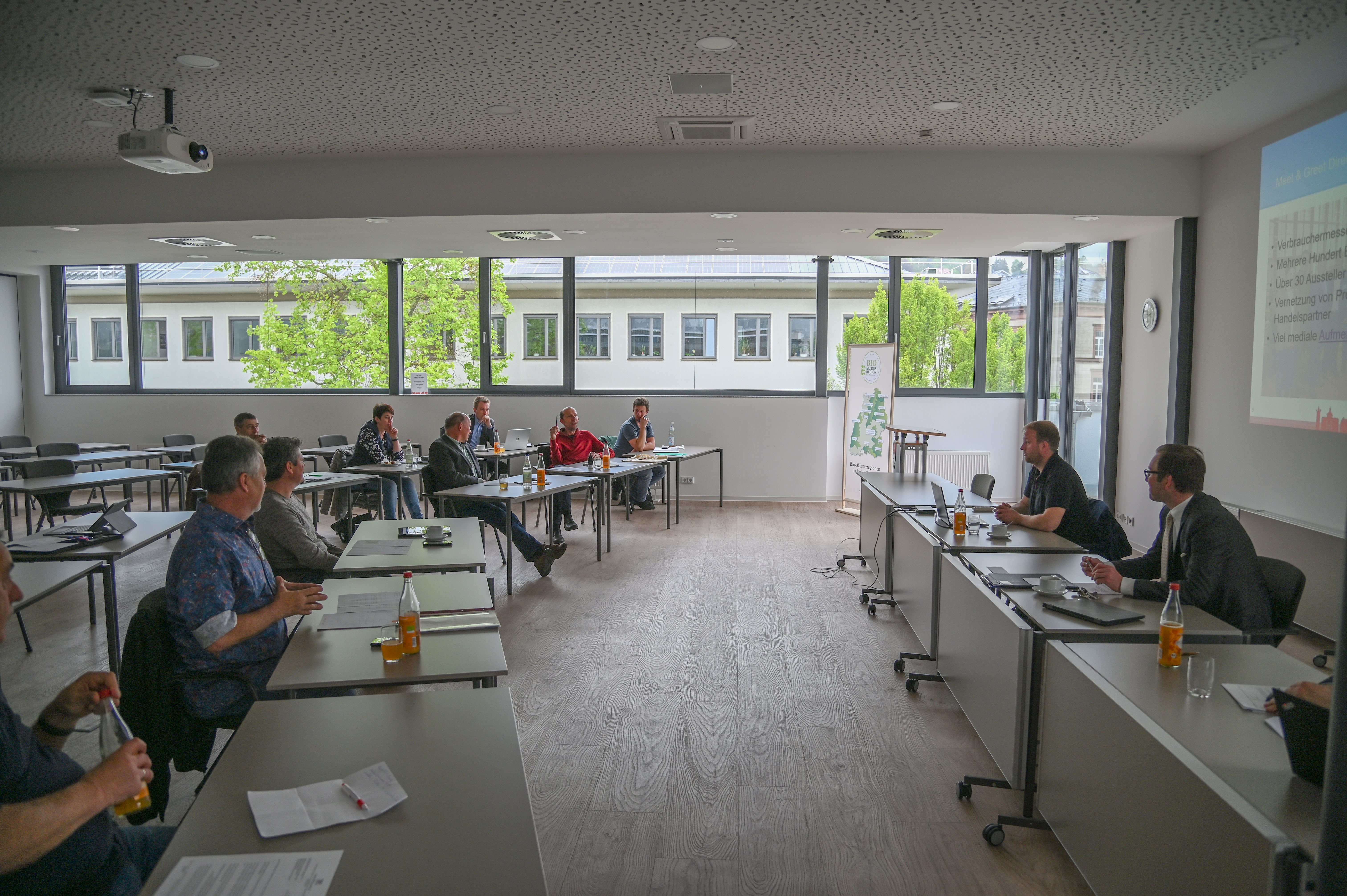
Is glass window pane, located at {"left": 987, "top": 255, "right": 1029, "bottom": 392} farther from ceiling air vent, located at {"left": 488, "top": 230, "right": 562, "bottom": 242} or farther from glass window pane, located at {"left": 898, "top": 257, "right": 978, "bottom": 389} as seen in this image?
ceiling air vent, located at {"left": 488, "top": 230, "right": 562, "bottom": 242}

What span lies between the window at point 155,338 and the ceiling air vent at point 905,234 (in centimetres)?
961

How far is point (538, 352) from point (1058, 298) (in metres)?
6.36

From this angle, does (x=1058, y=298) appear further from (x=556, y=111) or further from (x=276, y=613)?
(x=276, y=613)

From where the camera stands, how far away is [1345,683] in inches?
49.3

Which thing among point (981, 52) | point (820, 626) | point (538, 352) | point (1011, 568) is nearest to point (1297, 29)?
point (981, 52)

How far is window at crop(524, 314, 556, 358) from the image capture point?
11141 millimetres

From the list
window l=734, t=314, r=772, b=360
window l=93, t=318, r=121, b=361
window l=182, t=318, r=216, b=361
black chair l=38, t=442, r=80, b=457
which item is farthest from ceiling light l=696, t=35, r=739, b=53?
window l=93, t=318, r=121, b=361

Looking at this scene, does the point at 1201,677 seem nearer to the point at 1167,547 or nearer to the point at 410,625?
the point at 1167,547

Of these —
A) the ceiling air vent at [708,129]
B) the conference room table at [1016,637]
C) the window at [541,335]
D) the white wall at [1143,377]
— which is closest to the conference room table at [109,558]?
the conference room table at [1016,637]

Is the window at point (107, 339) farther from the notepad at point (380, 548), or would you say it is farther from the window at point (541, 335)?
the notepad at point (380, 548)

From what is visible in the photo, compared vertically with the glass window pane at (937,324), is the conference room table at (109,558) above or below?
below

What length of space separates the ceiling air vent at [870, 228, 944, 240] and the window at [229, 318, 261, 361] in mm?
8415

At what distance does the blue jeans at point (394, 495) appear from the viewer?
26.0ft

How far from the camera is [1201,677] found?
244 centimetres
